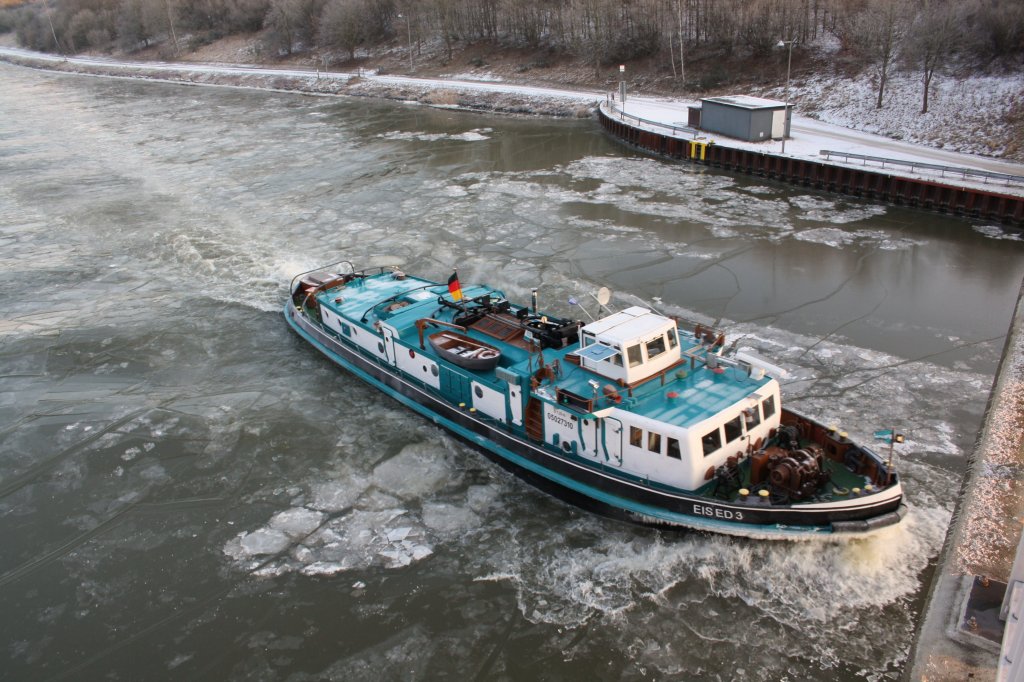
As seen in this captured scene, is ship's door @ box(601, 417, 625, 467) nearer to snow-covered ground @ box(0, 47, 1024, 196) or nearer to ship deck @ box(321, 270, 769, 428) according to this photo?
ship deck @ box(321, 270, 769, 428)

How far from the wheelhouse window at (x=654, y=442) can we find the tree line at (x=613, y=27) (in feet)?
116

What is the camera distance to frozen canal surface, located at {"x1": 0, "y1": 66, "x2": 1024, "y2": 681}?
11.0 m

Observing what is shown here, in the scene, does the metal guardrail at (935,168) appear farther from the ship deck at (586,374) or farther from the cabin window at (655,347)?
the cabin window at (655,347)

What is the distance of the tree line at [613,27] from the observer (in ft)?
130

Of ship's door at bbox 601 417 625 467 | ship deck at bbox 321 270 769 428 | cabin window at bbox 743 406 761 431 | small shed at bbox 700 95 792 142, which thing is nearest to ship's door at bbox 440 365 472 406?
ship deck at bbox 321 270 769 428

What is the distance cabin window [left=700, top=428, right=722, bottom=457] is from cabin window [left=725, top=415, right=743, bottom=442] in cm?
19

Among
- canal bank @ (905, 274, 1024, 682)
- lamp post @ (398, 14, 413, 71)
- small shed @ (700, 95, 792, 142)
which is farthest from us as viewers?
lamp post @ (398, 14, 413, 71)

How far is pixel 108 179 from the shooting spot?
40.1 metres

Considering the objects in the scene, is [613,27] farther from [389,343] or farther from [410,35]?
[389,343]

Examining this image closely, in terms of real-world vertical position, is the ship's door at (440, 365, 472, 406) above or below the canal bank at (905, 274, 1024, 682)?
above

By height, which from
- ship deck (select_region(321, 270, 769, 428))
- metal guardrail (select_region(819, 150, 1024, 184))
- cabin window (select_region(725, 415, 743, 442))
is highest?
metal guardrail (select_region(819, 150, 1024, 184))

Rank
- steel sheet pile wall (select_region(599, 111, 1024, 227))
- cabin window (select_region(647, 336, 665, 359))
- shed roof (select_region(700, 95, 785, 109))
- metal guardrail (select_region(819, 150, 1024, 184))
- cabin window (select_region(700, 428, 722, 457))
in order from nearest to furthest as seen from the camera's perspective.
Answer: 1. cabin window (select_region(700, 428, 722, 457))
2. cabin window (select_region(647, 336, 665, 359))
3. steel sheet pile wall (select_region(599, 111, 1024, 227))
4. metal guardrail (select_region(819, 150, 1024, 184))
5. shed roof (select_region(700, 95, 785, 109))

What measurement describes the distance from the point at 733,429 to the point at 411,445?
6.99 meters

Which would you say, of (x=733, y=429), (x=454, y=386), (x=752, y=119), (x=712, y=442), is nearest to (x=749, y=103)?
(x=752, y=119)
